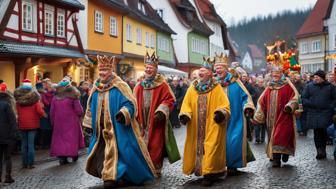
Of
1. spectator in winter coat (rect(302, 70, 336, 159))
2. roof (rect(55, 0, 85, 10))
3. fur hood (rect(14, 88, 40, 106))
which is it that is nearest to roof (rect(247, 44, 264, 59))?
roof (rect(55, 0, 85, 10))

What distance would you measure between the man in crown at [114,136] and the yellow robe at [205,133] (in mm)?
669

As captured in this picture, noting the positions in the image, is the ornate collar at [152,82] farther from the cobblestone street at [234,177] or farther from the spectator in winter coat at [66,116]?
the spectator in winter coat at [66,116]

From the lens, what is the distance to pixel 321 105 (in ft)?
40.4

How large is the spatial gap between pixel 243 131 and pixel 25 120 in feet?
14.0

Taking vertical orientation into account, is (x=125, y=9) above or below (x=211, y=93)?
above

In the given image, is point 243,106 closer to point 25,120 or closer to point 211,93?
point 211,93

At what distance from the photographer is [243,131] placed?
10.3 metres

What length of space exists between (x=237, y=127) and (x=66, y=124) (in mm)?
3803

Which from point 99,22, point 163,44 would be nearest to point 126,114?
point 99,22

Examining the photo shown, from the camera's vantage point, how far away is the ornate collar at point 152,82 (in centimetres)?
1047

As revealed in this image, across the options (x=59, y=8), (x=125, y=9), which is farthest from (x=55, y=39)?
(x=125, y=9)

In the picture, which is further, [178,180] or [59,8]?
[59,8]

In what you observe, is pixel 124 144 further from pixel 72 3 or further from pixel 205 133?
pixel 72 3

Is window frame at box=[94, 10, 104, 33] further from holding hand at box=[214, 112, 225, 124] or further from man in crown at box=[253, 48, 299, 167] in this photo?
holding hand at box=[214, 112, 225, 124]
